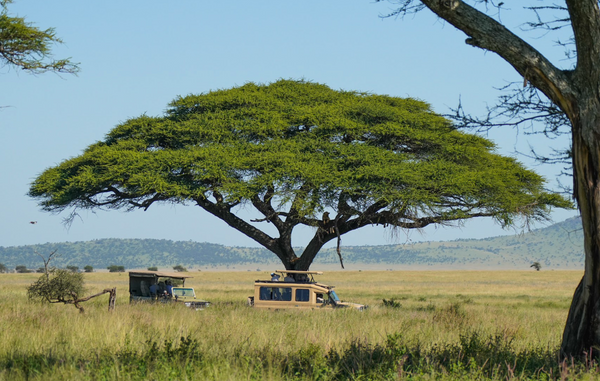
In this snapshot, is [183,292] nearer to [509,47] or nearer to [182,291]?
[182,291]

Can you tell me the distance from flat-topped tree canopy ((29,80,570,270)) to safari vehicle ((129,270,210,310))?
3.58m

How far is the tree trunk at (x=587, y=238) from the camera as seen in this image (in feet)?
28.9

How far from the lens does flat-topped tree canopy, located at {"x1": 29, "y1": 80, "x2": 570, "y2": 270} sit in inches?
1041

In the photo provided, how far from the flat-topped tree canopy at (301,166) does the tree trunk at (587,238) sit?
16.0m

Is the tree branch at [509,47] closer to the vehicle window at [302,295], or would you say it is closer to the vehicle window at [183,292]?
the vehicle window at [302,295]

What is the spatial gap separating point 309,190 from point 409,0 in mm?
17314

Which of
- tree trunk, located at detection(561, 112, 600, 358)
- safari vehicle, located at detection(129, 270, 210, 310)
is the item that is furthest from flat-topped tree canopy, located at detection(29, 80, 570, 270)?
tree trunk, located at detection(561, 112, 600, 358)

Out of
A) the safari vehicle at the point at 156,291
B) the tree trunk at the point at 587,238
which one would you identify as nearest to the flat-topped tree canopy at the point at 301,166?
the safari vehicle at the point at 156,291

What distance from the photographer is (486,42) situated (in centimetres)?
898

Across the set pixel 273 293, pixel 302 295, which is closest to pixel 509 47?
pixel 302 295

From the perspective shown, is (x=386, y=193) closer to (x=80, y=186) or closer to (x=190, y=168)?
(x=190, y=168)

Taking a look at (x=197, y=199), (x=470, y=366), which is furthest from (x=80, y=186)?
(x=470, y=366)

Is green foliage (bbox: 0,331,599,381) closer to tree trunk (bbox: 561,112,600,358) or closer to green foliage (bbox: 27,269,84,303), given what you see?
tree trunk (bbox: 561,112,600,358)

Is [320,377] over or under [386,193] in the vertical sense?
under
